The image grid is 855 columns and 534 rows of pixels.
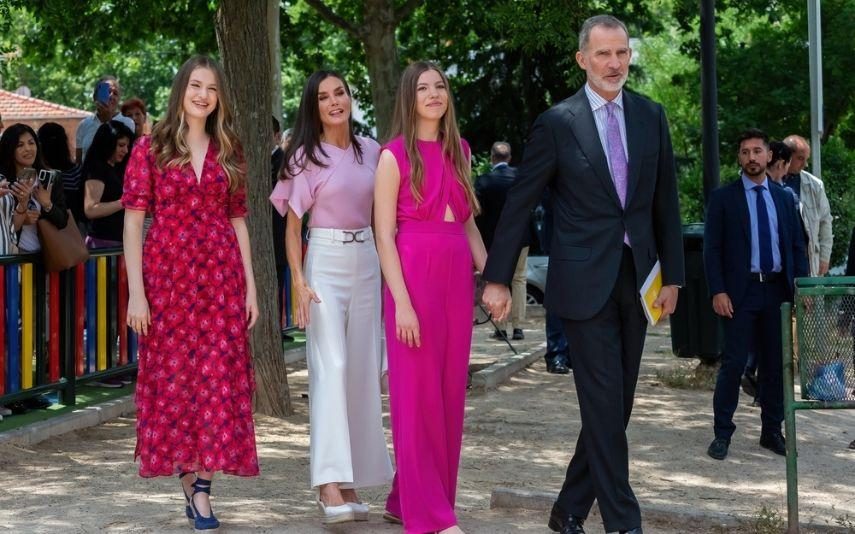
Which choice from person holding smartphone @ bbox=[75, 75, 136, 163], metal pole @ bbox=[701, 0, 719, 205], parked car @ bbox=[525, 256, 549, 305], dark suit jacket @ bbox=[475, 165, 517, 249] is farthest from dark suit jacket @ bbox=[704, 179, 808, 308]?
parked car @ bbox=[525, 256, 549, 305]

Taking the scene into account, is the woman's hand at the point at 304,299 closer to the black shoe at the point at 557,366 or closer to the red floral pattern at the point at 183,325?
the red floral pattern at the point at 183,325

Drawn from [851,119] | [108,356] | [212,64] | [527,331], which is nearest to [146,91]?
[851,119]

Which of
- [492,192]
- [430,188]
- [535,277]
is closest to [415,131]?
[430,188]

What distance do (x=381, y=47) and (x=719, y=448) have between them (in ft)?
18.1

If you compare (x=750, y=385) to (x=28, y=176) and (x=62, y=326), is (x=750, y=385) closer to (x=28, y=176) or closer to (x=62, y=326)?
(x=62, y=326)

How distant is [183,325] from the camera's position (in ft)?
21.2

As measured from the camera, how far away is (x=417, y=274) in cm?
635

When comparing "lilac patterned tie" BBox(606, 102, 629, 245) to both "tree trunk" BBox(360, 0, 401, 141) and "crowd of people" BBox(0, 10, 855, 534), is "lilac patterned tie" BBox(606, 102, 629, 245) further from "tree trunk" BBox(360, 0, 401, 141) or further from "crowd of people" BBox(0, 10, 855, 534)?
"tree trunk" BBox(360, 0, 401, 141)

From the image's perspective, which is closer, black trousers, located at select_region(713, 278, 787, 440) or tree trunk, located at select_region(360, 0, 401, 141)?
black trousers, located at select_region(713, 278, 787, 440)

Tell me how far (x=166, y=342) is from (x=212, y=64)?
1.26 metres

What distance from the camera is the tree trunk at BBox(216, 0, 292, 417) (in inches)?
405

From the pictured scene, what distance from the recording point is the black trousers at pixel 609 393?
19.9ft

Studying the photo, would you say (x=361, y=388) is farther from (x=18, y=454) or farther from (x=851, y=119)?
(x=851, y=119)

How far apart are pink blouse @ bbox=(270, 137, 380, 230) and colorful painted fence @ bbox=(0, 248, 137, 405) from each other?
3451 millimetres
